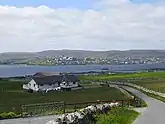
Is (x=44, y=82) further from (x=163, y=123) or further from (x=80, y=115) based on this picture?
(x=80, y=115)

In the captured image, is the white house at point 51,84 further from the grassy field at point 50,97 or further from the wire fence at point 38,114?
the wire fence at point 38,114

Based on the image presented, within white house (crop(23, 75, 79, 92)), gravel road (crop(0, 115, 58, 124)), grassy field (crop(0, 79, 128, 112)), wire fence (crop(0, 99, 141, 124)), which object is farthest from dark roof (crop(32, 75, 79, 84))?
gravel road (crop(0, 115, 58, 124))

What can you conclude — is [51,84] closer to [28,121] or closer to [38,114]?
[38,114]

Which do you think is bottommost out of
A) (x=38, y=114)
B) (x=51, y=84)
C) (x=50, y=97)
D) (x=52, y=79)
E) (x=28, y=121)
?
(x=50, y=97)

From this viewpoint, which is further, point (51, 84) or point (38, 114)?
point (51, 84)

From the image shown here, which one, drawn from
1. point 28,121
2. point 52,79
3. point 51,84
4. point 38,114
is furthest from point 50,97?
point 28,121

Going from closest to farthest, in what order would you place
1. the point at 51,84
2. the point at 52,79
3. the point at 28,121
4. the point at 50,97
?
the point at 28,121
the point at 50,97
the point at 51,84
the point at 52,79

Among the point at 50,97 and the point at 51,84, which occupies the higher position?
the point at 51,84

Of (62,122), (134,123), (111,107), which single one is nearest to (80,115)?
(62,122)
